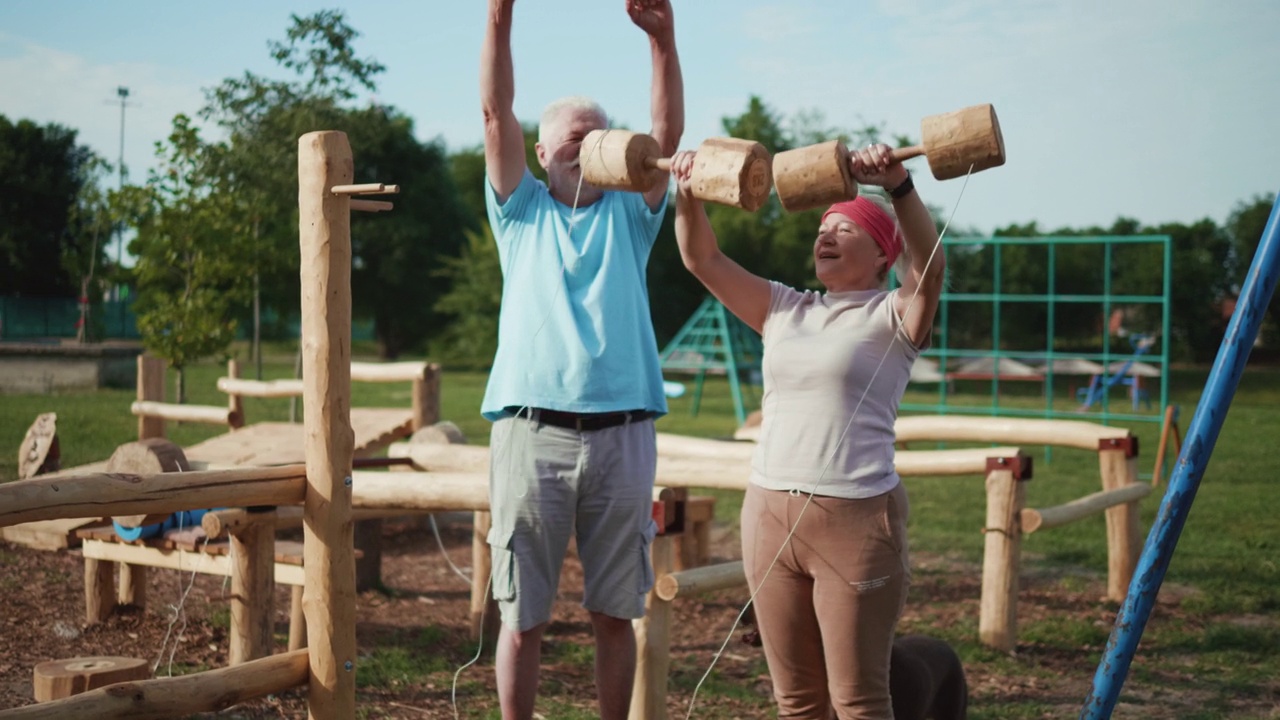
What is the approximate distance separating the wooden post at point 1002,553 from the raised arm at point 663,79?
115 inches

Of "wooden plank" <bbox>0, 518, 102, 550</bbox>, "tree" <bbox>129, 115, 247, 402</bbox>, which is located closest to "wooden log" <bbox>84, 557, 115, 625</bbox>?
"wooden plank" <bbox>0, 518, 102, 550</bbox>

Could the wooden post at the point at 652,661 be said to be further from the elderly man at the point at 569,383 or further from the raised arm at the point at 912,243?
the raised arm at the point at 912,243

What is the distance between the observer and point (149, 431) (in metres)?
8.76

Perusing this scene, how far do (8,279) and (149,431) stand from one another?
3283cm

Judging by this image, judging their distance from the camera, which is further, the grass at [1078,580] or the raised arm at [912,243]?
the grass at [1078,580]

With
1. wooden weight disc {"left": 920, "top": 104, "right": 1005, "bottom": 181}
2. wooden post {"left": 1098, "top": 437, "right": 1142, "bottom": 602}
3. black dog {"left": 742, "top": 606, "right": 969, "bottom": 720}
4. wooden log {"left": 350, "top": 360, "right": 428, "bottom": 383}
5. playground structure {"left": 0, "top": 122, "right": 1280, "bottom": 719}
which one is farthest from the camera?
wooden log {"left": 350, "top": 360, "right": 428, "bottom": 383}

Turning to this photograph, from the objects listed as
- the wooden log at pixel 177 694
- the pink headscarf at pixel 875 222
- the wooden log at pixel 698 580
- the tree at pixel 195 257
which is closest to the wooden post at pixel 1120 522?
the wooden log at pixel 698 580

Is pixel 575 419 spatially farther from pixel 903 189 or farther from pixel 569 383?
pixel 903 189

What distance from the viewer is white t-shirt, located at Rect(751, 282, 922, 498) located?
2.84 metres

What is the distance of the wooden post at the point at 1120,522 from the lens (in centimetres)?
670

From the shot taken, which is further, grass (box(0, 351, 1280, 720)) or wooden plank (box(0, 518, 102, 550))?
wooden plank (box(0, 518, 102, 550))

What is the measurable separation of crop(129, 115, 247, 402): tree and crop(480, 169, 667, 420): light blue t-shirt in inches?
491

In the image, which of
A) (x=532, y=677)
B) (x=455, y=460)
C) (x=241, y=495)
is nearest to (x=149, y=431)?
(x=455, y=460)

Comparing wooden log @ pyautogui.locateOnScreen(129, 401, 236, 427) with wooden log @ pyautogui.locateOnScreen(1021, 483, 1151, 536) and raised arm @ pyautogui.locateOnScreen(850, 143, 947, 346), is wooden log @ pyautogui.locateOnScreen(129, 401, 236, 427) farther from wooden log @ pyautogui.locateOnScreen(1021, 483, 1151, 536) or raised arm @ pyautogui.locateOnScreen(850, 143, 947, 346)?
raised arm @ pyautogui.locateOnScreen(850, 143, 947, 346)
